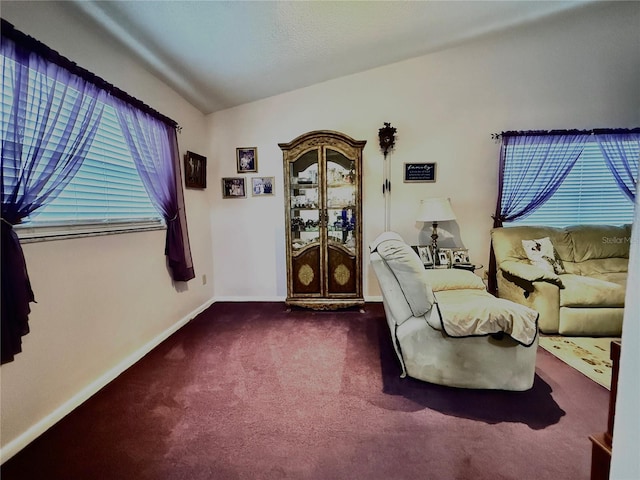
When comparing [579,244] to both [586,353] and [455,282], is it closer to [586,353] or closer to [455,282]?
[586,353]

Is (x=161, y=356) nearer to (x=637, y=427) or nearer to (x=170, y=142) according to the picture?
(x=170, y=142)

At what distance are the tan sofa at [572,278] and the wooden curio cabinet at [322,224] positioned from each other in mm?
1541

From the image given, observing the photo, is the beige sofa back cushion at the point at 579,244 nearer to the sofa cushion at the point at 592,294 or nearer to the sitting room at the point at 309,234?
the sitting room at the point at 309,234

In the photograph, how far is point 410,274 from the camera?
6.02 ft

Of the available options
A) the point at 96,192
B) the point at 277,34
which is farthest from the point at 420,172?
the point at 96,192

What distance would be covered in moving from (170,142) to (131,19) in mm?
988

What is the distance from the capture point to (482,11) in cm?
274

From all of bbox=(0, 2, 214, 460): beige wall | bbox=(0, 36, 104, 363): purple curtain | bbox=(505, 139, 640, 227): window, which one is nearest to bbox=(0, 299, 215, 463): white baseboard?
bbox=(0, 2, 214, 460): beige wall

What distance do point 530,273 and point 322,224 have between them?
2037mm

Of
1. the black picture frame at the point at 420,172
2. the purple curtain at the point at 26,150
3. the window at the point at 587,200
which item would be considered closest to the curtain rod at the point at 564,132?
the window at the point at 587,200

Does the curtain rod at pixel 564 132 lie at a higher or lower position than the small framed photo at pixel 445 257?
higher

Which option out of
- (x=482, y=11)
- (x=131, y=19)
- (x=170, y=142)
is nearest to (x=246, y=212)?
(x=170, y=142)

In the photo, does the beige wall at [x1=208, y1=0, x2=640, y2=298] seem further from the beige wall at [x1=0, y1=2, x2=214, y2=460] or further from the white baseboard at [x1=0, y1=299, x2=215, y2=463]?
the white baseboard at [x1=0, y1=299, x2=215, y2=463]

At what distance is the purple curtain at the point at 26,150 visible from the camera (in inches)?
54.8
